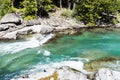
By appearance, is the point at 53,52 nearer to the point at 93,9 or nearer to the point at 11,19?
the point at 11,19

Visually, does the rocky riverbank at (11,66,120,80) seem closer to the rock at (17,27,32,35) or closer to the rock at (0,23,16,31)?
the rock at (17,27,32,35)

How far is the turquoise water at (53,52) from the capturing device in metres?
28.0

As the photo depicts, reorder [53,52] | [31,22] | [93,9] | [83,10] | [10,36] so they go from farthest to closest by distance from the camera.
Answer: [83,10], [93,9], [31,22], [10,36], [53,52]

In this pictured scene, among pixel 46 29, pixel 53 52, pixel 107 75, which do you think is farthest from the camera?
pixel 46 29

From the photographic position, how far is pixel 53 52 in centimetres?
3247

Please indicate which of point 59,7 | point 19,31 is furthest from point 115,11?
point 19,31

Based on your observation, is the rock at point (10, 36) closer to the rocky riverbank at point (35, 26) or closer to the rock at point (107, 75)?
the rocky riverbank at point (35, 26)

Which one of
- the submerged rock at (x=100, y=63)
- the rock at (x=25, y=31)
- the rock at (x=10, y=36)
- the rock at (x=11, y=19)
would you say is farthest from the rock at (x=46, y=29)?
the submerged rock at (x=100, y=63)

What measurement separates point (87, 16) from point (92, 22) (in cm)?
145

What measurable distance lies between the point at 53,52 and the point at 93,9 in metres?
16.3

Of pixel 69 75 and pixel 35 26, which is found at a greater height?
pixel 35 26

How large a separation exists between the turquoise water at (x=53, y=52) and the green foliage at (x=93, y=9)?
6.57 meters

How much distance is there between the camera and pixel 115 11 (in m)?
47.2

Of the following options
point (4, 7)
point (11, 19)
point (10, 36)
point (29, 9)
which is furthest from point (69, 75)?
point (4, 7)
